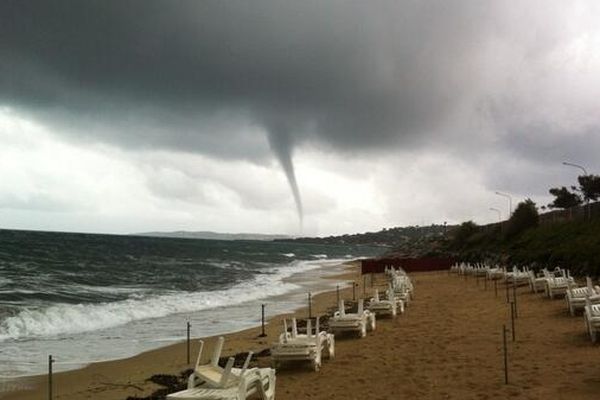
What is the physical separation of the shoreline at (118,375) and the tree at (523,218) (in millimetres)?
42630

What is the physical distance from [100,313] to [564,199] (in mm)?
57297

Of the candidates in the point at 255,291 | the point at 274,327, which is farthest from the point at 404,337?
the point at 255,291

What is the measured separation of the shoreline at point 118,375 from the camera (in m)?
10.9

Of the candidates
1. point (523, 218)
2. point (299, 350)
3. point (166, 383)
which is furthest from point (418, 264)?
point (166, 383)

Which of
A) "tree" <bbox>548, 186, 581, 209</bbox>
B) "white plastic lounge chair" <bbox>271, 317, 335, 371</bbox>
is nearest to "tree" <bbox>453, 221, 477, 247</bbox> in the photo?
"tree" <bbox>548, 186, 581, 209</bbox>

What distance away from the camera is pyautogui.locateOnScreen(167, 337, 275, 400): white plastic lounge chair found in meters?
7.79

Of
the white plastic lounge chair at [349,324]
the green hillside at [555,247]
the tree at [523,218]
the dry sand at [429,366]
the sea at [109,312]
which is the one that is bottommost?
the sea at [109,312]

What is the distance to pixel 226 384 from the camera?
26.6 ft

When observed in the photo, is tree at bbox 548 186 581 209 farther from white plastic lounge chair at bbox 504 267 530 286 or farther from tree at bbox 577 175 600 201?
white plastic lounge chair at bbox 504 267 530 286

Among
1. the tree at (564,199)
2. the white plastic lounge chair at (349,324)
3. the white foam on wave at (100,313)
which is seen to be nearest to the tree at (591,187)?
the tree at (564,199)

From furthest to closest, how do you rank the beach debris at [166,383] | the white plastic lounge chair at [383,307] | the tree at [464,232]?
the tree at [464,232] → the white plastic lounge chair at [383,307] → the beach debris at [166,383]

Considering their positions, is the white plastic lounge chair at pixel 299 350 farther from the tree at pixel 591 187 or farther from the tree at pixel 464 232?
the tree at pixel 464 232

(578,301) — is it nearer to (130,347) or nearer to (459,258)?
(130,347)

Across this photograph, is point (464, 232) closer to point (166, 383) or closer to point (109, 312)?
point (109, 312)
